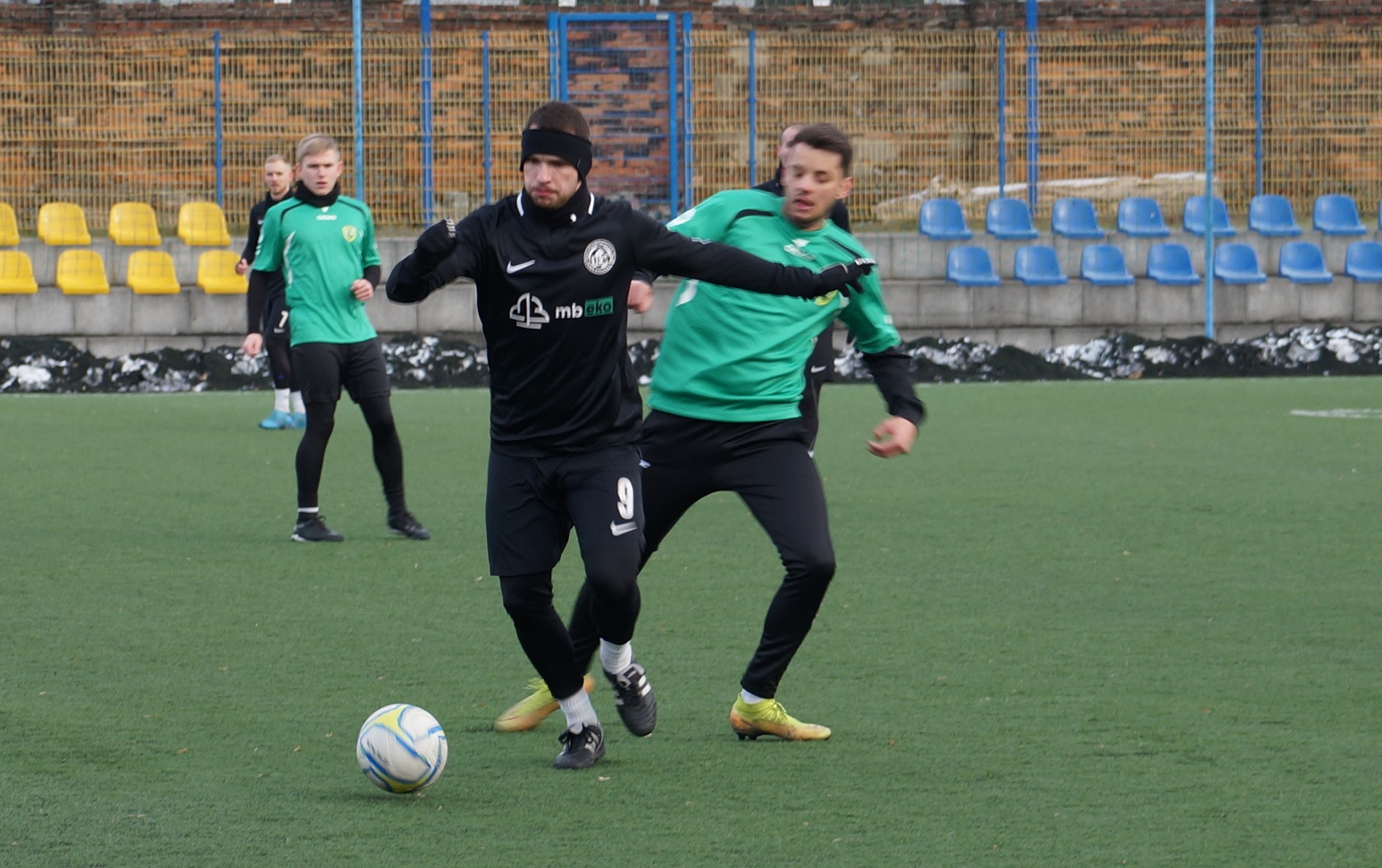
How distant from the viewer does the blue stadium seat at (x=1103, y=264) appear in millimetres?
20844

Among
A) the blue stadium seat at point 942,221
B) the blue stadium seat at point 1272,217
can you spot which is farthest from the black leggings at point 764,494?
the blue stadium seat at point 1272,217

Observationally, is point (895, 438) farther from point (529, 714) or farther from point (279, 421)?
point (279, 421)

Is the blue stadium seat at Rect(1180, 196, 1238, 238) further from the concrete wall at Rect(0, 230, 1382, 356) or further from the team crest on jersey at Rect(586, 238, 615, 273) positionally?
the team crest on jersey at Rect(586, 238, 615, 273)

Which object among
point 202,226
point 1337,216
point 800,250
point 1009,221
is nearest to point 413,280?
point 800,250

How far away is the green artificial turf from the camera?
4348 millimetres

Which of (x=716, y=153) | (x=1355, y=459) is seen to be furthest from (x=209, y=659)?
(x=716, y=153)

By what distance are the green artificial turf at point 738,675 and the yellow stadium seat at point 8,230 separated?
9.23m

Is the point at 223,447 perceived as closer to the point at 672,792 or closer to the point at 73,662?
the point at 73,662

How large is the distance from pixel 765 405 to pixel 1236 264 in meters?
17.1

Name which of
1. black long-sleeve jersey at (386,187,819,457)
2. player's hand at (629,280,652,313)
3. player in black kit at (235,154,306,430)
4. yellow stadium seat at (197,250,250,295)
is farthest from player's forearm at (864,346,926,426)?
yellow stadium seat at (197,250,250,295)

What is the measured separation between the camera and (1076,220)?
854 inches

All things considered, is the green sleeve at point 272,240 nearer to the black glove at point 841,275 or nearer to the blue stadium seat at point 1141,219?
the black glove at point 841,275

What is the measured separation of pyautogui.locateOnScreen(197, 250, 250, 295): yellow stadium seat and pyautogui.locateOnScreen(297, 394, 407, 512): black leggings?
11.1 meters

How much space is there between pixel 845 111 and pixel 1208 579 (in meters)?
15.3
